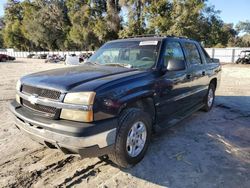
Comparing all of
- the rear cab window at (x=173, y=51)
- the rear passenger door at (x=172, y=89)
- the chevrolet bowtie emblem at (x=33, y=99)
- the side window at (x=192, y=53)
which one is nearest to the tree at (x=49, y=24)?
the side window at (x=192, y=53)

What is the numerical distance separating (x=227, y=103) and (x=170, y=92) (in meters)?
3.83

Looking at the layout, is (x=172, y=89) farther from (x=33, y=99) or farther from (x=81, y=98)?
(x=33, y=99)

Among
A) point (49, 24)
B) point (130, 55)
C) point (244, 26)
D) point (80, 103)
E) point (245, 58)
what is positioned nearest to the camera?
point (80, 103)

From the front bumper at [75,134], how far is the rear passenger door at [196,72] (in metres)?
2.42

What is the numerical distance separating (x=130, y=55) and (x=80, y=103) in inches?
68.2

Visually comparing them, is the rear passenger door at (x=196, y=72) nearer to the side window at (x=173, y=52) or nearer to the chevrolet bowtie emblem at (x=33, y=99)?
the side window at (x=173, y=52)

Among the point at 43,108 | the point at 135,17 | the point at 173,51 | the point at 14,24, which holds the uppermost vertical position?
the point at 14,24

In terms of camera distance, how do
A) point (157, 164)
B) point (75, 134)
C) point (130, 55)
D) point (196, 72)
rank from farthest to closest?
point (196, 72), point (130, 55), point (157, 164), point (75, 134)

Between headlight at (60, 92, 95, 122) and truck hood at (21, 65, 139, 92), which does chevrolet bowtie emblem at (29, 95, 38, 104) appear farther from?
headlight at (60, 92, 95, 122)

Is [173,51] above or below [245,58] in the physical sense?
above

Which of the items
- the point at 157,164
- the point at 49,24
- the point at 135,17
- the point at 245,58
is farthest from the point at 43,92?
the point at 49,24

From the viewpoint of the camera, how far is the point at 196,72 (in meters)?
4.88

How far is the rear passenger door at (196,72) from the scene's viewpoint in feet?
15.4

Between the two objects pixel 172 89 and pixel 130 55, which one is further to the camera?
pixel 130 55
